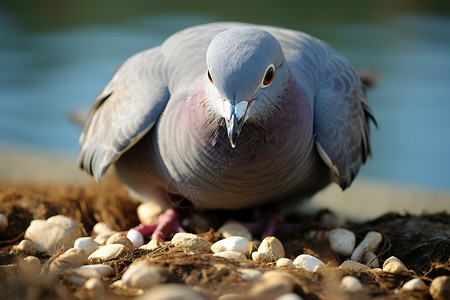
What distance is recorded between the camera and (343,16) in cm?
1504

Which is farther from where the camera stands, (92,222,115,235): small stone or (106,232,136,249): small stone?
(92,222,115,235): small stone

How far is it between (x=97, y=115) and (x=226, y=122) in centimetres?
174

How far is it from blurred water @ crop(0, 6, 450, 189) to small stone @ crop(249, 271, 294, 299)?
5.30 metres

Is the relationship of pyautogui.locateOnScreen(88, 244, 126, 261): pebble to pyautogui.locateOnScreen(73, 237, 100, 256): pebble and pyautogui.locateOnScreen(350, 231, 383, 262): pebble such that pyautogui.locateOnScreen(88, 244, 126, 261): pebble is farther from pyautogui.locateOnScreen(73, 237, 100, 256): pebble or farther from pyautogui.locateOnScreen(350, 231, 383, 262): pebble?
pyautogui.locateOnScreen(350, 231, 383, 262): pebble

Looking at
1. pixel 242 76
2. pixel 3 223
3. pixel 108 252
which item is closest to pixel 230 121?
pixel 242 76

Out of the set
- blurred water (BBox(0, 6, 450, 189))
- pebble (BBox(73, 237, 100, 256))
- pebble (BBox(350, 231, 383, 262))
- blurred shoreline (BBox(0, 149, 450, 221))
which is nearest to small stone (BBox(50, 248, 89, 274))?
pebble (BBox(73, 237, 100, 256))

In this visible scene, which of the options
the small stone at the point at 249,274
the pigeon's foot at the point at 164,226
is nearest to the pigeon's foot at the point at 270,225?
the pigeon's foot at the point at 164,226

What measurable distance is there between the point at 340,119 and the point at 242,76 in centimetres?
116

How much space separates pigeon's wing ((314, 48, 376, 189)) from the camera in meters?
3.98

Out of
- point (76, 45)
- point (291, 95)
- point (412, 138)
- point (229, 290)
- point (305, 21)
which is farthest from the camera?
point (305, 21)

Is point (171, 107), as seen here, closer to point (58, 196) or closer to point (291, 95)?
point (291, 95)

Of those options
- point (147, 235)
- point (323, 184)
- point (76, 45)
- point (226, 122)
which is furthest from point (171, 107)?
point (76, 45)

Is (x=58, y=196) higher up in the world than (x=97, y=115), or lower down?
lower down

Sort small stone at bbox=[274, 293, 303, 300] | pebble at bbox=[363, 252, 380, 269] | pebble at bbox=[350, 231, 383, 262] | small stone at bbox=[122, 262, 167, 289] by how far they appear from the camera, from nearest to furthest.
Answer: small stone at bbox=[274, 293, 303, 300] → small stone at bbox=[122, 262, 167, 289] → pebble at bbox=[363, 252, 380, 269] → pebble at bbox=[350, 231, 383, 262]
